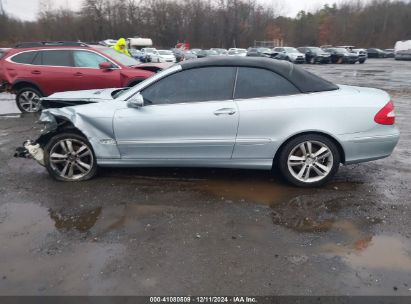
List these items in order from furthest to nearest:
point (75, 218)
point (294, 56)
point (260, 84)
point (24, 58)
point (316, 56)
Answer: point (316, 56)
point (294, 56)
point (24, 58)
point (260, 84)
point (75, 218)

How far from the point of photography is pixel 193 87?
416 centimetres

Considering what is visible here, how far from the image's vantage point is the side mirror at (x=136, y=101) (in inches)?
158

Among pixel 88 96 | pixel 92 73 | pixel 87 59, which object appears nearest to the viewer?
pixel 88 96

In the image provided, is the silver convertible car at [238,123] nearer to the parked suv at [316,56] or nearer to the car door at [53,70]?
the car door at [53,70]

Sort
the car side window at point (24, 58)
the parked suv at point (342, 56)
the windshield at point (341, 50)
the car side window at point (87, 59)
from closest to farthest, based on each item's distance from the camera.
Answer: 1. the car side window at point (87, 59)
2. the car side window at point (24, 58)
3. the parked suv at point (342, 56)
4. the windshield at point (341, 50)

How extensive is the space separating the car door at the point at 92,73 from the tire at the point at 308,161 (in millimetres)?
5683

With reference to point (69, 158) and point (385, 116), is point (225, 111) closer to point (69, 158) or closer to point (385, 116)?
point (385, 116)

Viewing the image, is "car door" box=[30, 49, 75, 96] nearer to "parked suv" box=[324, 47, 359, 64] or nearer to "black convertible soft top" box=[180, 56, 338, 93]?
"black convertible soft top" box=[180, 56, 338, 93]

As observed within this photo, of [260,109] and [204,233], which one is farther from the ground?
[260,109]

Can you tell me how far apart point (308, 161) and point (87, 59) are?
6703mm

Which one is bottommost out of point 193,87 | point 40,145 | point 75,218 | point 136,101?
point 75,218

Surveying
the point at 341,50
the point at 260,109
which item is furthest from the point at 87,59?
the point at 341,50

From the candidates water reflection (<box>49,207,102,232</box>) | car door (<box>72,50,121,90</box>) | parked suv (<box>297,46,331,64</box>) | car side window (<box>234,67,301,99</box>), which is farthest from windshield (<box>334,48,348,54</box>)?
water reflection (<box>49,207,102,232</box>)

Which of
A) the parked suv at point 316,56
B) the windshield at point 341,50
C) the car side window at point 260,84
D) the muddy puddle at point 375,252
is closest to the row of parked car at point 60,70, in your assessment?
the car side window at point 260,84
